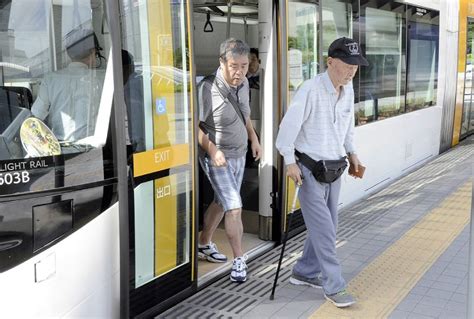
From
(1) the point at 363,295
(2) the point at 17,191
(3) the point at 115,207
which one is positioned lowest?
(1) the point at 363,295

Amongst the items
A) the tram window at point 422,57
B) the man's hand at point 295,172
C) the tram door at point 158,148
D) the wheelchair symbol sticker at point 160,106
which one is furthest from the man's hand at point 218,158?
the tram window at point 422,57

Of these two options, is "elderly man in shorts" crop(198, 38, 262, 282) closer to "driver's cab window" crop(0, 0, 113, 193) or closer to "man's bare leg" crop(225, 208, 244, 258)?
"man's bare leg" crop(225, 208, 244, 258)

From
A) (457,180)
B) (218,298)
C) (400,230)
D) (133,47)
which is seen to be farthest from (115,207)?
(457,180)

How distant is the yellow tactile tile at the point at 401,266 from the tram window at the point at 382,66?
149 cm

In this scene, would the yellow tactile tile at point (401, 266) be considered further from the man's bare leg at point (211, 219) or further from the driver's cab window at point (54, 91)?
the driver's cab window at point (54, 91)

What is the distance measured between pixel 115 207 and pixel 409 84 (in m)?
6.29

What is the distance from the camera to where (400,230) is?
5609 millimetres

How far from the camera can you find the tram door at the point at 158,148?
329 cm

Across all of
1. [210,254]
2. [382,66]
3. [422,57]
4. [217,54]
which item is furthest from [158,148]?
[422,57]

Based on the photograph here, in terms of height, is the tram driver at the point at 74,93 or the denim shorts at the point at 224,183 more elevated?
the tram driver at the point at 74,93

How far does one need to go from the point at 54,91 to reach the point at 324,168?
1795mm

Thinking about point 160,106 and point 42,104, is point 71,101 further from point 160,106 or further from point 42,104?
point 160,106

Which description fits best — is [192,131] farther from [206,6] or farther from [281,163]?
[206,6]

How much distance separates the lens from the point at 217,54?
6113 millimetres
